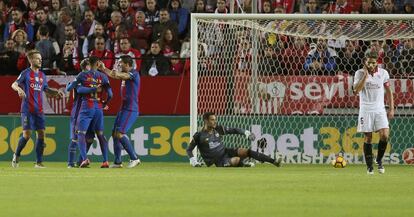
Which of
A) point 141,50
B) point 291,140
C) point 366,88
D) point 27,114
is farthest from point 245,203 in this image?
point 141,50

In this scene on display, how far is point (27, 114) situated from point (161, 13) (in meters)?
5.10

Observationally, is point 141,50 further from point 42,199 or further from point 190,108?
point 42,199

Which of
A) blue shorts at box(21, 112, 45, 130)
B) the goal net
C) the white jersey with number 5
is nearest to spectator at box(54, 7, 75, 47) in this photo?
the goal net

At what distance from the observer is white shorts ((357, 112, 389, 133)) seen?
17559mm

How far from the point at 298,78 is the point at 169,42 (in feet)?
11.3

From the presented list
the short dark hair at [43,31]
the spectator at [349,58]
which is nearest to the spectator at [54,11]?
the short dark hair at [43,31]

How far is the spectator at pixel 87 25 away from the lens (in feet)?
82.3

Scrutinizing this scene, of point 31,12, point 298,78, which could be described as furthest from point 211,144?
point 31,12

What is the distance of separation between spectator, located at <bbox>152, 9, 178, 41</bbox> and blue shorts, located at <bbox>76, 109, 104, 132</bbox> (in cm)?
452

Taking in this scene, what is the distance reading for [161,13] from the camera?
2416cm

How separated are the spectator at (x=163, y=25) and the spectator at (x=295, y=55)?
9.95 feet

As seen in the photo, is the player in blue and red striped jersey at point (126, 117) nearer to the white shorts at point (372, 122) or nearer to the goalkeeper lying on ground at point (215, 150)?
the goalkeeper lying on ground at point (215, 150)

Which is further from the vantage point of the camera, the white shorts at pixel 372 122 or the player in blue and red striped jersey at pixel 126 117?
the player in blue and red striped jersey at pixel 126 117

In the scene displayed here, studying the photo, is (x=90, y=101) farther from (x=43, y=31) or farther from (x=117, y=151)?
(x=43, y=31)
